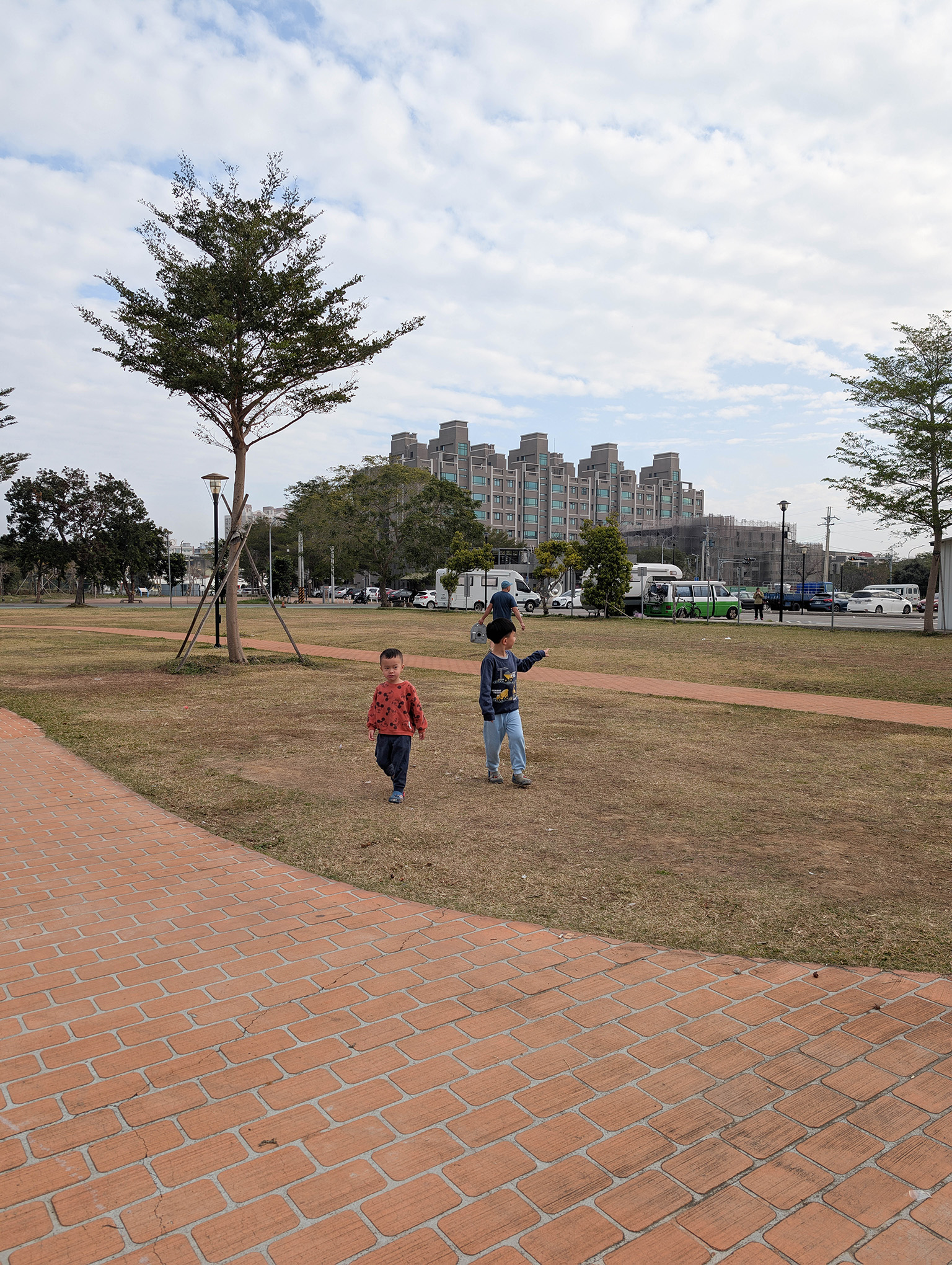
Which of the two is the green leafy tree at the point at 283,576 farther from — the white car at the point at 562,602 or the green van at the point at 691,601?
the green van at the point at 691,601

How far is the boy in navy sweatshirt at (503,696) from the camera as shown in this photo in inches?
250

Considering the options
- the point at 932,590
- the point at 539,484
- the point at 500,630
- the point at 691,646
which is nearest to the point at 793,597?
the point at 932,590

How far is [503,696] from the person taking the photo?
641cm

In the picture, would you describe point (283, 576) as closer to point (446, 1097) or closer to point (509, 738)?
point (509, 738)

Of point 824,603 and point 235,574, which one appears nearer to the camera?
point 235,574

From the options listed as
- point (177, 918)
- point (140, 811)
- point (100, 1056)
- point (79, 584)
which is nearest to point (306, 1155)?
point (100, 1056)

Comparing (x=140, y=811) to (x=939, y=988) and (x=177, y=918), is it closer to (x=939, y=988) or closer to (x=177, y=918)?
(x=177, y=918)

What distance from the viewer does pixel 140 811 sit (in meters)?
5.85

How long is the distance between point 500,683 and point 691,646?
1576 cm

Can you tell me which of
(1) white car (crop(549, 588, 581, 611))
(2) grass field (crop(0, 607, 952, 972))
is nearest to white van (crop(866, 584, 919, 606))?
(1) white car (crop(549, 588, 581, 611))

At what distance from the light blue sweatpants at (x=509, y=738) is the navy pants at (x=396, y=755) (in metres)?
0.72

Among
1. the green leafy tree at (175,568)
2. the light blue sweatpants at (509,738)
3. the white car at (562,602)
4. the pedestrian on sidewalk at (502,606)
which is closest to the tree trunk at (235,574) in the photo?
the pedestrian on sidewalk at (502,606)

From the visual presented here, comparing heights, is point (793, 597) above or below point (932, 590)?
below

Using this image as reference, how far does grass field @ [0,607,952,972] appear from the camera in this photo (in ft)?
13.5
